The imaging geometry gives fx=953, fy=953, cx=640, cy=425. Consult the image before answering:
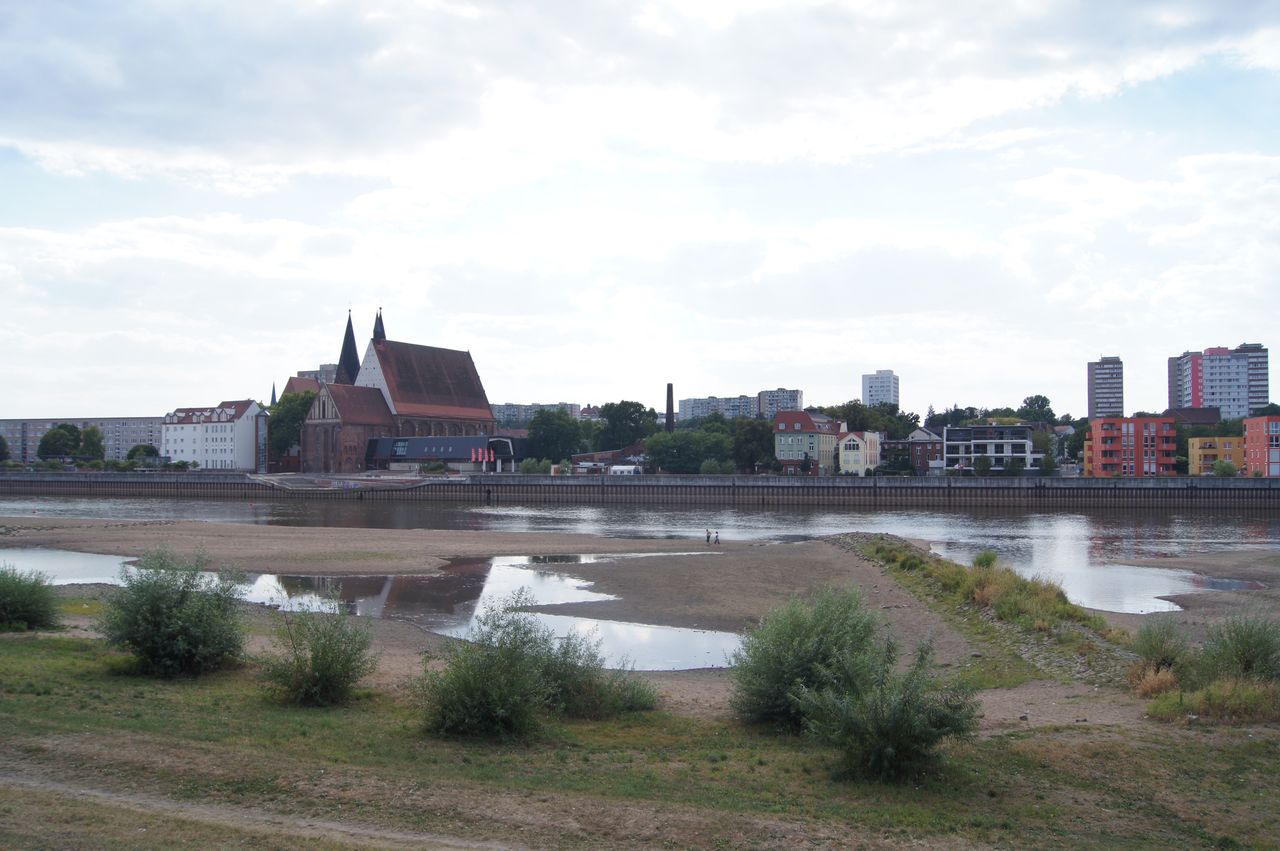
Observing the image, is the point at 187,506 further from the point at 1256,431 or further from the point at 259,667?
the point at 1256,431

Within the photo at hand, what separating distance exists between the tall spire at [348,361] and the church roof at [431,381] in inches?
399

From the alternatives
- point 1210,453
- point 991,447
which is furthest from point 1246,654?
point 1210,453

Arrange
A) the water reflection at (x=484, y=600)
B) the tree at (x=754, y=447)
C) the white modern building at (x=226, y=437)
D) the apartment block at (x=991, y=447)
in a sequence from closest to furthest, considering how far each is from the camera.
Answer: the water reflection at (x=484, y=600)
the apartment block at (x=991, y=447)
the tree at (x=754, y=447)
the white modern building at (x=226, y=437)

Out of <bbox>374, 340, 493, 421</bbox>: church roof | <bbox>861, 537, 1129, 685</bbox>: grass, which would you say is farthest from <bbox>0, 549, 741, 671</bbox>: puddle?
<bbox>374, 340, 493, 421</bbox>: church roof

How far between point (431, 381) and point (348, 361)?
1390 cm

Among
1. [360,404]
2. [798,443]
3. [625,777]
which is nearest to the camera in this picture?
[625,777]

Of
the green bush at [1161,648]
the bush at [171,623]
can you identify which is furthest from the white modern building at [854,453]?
the bush at [171,623]

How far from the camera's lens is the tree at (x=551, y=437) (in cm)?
12744

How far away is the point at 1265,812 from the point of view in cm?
880

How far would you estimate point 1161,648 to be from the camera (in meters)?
14.4

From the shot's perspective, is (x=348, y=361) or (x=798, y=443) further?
(x=348, y=361)

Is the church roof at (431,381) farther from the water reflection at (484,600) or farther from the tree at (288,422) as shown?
the water reflection at (484,600)

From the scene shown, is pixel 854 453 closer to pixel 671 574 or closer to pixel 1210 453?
pixel 1210 453

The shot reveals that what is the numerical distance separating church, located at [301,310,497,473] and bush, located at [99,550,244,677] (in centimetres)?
10928
